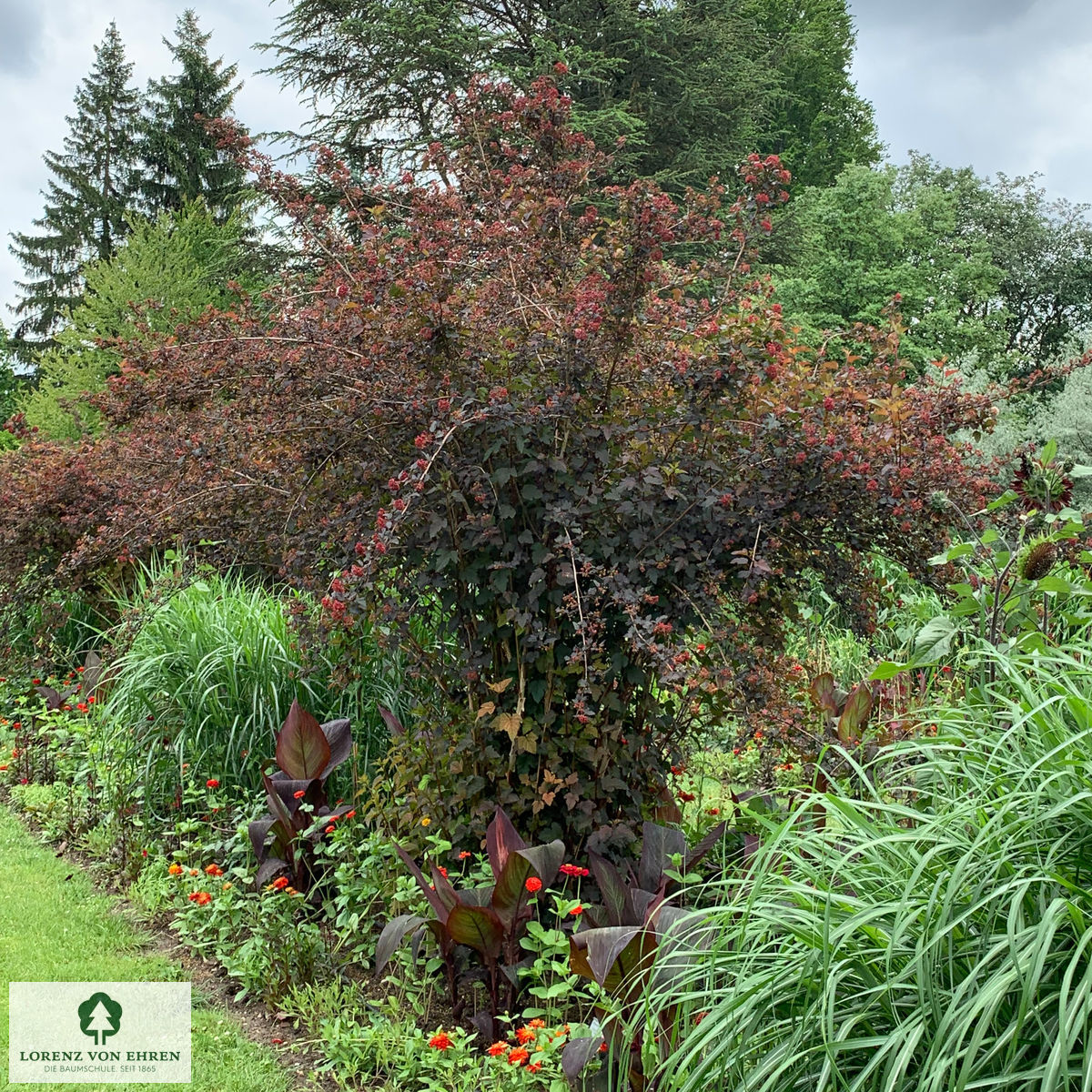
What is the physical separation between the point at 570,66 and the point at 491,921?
57.8ft

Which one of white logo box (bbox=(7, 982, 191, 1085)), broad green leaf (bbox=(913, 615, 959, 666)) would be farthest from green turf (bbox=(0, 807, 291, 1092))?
broad green leaf (bbox=(913, 615, 959, 666))

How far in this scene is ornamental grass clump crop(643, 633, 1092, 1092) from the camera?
1.70m

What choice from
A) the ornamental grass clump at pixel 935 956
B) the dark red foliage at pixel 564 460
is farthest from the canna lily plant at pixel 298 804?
the ornamental grass clump at pixel 935 956

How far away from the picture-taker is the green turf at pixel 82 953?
3.01m

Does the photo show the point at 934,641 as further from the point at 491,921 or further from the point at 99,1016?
the point at 99,1016

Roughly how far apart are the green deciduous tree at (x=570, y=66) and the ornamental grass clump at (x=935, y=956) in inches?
660

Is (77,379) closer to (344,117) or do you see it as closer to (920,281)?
(344,117)

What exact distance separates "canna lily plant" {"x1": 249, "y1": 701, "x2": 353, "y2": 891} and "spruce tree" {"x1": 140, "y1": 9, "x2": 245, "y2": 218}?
26.4m

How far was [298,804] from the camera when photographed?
4.04 metres

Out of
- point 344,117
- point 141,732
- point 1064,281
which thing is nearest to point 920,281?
point 1064,281

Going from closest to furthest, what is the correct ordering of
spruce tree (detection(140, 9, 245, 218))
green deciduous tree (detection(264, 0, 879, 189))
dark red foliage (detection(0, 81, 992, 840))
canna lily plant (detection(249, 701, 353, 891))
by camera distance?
dark red foliage (detection(0, 81, 992, 840)) < canna lily plant (detection(249, 701, 353, 891)) < green deciduous tree (detection(264, 0, 879, 189)) < spruce tree (detection(140, 9, 245, 218))

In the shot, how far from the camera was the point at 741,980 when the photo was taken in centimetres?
193

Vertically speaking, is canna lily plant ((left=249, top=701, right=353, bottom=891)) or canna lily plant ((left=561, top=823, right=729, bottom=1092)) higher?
canna lily plant ((left=249, top=701, right=353, bottom=891))

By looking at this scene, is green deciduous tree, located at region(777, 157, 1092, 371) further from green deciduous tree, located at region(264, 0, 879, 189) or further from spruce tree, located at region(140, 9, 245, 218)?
spruce tree, located at region(140, 9, 245, 218)
